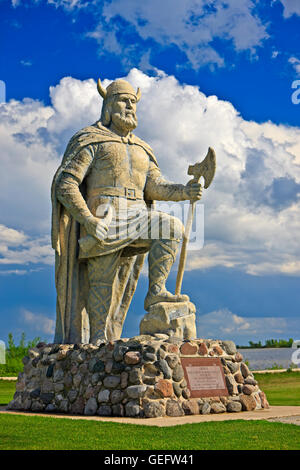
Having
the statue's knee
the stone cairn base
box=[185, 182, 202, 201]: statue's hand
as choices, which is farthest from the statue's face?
the stone cairn base

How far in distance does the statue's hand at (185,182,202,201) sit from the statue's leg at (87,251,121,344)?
137 centimetres

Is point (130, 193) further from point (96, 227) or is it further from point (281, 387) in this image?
point (281, 387)

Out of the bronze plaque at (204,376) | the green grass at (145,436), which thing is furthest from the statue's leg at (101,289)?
the green grass at (145,436)

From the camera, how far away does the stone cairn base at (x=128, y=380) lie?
7422 millimetres

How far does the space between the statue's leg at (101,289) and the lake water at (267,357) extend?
10.2 m

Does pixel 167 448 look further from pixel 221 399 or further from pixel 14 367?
pixel 14 367

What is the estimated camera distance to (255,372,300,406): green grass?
10559 mm

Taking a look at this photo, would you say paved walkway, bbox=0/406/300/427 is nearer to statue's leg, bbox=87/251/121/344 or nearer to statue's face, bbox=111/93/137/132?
statue's leg, bbox=87/251/121/344

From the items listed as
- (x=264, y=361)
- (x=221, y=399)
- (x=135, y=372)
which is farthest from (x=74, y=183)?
(x=264, y=361)

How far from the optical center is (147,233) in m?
9.02

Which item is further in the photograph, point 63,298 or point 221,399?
point 63,298

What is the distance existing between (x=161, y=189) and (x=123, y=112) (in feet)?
4.27

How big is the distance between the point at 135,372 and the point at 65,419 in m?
0.98

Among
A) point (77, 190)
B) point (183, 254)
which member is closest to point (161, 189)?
point (183, 254)
